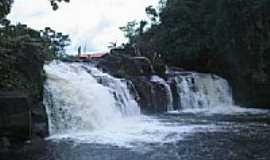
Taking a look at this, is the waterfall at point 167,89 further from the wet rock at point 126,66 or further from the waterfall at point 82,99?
the waterfall at point 82,99

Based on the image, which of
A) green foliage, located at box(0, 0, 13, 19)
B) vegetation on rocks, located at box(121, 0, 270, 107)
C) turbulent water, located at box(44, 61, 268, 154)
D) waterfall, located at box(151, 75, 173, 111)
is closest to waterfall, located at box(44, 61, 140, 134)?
turbulent water, located at box(44, 61, 268, 154)

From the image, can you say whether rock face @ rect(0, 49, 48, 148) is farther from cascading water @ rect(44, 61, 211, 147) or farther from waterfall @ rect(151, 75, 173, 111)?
waterfall @ rect(151, 75, 173, 111)

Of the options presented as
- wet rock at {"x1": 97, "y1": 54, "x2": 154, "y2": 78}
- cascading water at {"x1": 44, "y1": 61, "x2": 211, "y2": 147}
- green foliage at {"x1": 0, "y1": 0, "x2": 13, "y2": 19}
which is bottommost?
cascading water at {"x1": 44, "y1": 61, "x2": 211, "y2": 147}

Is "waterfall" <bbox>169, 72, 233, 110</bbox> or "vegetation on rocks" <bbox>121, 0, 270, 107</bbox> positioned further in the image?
"vegetation on rocks" <bbox>121, 0, 270, 107</bbox>

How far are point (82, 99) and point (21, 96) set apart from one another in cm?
408

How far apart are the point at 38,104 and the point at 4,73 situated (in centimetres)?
159

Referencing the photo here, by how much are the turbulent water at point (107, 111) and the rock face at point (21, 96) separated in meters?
0.80

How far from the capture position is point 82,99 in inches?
802

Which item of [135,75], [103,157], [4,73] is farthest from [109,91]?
[103,157]

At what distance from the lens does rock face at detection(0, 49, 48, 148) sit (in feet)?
53.8

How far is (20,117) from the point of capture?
16500mm

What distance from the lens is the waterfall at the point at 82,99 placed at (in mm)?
19156

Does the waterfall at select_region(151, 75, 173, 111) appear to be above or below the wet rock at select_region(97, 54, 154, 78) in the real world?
below

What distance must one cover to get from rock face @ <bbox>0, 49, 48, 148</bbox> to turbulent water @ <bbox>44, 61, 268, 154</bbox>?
0.80 metres
